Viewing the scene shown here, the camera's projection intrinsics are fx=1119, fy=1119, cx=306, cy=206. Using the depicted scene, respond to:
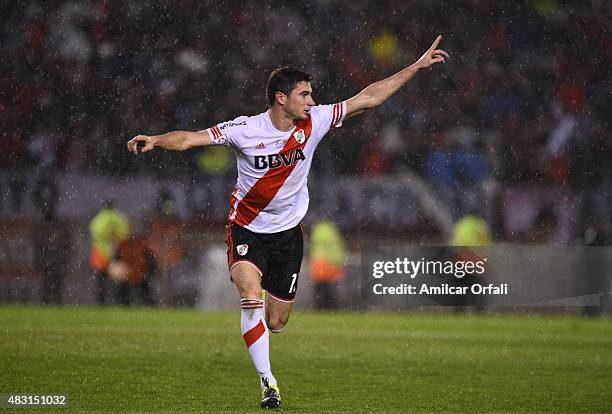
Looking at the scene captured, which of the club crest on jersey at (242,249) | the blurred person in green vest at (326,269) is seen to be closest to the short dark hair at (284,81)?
the club crest on jersey at (242,249)

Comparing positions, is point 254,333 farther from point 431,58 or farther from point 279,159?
point 431,58

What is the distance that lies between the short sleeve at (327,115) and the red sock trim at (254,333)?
48.1 inches

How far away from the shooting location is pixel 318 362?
8.98 meters

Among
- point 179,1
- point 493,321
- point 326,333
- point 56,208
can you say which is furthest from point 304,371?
point 179,1

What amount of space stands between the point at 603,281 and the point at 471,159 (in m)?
5.09

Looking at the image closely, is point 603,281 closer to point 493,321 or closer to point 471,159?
point 493,321

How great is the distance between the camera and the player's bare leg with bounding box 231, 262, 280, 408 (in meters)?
6.06

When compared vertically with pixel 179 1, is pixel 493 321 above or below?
below

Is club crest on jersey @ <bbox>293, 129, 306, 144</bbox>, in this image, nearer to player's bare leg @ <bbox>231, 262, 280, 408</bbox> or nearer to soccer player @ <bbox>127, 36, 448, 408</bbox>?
soccer player @ <bbox>127, 36, 448, 408</bbox>

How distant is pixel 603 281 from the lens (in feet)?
45.5

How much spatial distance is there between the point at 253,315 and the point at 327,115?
128 centimetres

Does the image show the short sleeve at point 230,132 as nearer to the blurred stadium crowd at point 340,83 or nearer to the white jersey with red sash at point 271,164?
the white jersey with red sash at point 271,164

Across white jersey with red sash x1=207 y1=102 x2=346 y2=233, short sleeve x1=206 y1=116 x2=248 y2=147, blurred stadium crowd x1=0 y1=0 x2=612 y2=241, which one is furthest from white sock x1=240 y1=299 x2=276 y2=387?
blurred stadium crowd x1=0 y1=0 x2=612 y2=241

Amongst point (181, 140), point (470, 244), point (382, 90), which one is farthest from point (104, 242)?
point (181, 140)
